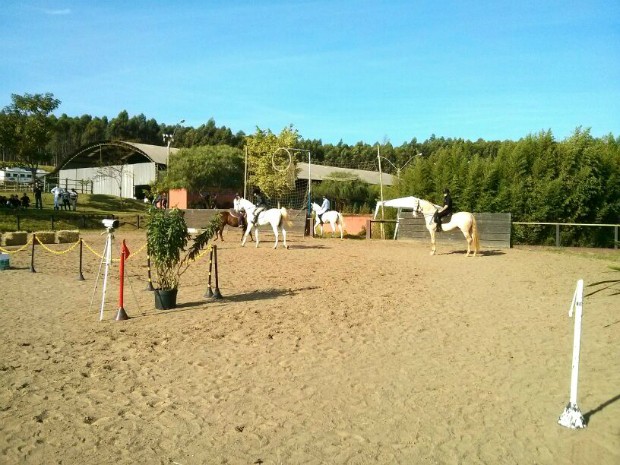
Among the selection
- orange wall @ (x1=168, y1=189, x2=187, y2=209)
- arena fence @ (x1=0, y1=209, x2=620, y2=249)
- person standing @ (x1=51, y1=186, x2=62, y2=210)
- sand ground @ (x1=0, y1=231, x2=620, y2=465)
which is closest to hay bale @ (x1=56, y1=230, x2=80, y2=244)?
arena fence @ (x1=0, y1=209, x2=620, y2=249)

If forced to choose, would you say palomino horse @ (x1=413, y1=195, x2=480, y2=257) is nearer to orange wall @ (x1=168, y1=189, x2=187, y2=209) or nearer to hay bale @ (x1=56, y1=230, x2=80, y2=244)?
hay bale @ (x1=56, y1=230, x2=80, y2=244)

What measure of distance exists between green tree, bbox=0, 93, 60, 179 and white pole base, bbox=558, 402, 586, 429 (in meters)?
35.1

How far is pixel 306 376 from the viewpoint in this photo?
5809 mm

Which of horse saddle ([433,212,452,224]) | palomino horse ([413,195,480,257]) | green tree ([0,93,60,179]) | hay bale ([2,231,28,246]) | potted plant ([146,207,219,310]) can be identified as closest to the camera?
potted plant ([146,207,219,310])

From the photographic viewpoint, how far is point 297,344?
23.1 ft

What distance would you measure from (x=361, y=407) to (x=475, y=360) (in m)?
2.18

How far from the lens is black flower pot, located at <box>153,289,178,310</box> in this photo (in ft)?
29.2

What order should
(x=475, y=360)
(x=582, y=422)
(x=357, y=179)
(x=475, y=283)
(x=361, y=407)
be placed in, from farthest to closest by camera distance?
(x=357, y=179) < (x=475, y=283) < (x=475, y=360) < (x=361, y=407) < (x=582, y=422)

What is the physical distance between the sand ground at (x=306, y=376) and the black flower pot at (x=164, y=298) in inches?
6.0

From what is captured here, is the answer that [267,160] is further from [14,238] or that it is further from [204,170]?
[14,238]

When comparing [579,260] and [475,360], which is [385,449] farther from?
[579,260]

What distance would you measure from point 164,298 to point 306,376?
13.2ft

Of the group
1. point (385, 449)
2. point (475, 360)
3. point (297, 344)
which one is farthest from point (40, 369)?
point (475, 360)

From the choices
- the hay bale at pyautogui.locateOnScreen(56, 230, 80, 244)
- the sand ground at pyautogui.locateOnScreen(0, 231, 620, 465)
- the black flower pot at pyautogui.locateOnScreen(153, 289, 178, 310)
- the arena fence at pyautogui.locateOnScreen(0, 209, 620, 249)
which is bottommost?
the sand ground at pyautogui.locateOnScreen(0, 231, 620, 465)
